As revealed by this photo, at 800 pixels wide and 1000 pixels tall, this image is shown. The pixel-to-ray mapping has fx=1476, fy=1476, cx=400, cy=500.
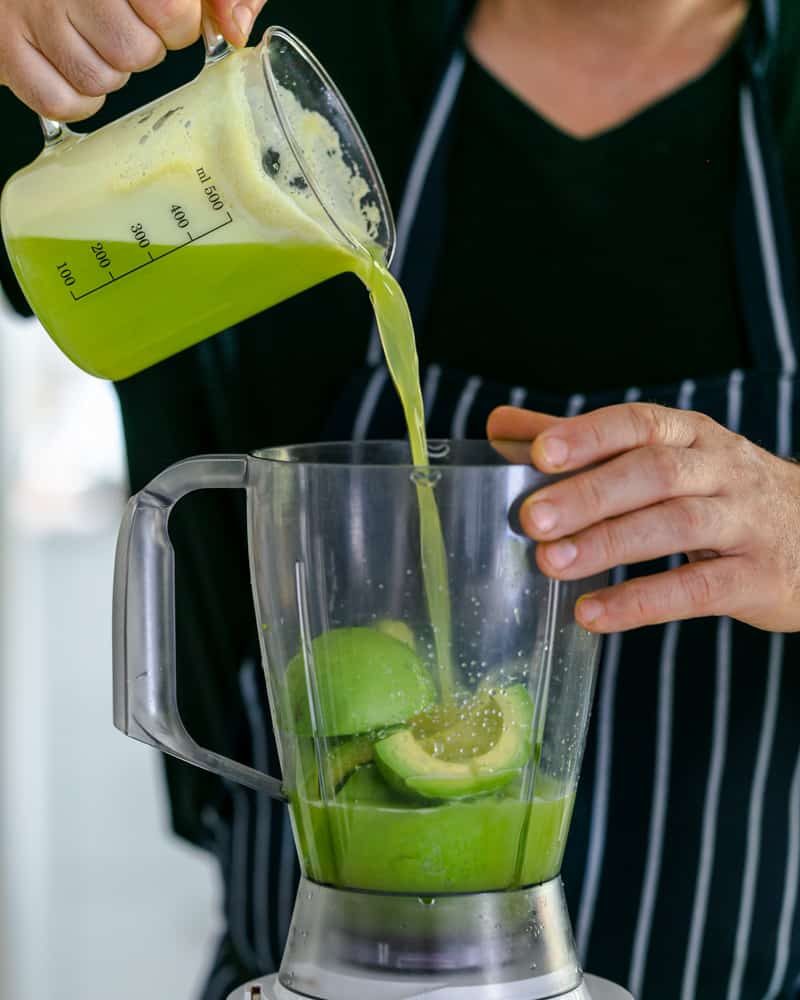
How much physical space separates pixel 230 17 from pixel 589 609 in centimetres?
37

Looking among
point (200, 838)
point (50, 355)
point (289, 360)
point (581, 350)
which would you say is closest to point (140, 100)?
point (289, 360)

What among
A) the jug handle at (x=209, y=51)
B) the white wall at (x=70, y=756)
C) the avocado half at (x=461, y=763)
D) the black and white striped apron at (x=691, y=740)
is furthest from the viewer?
the white wall at (x=70, y=756)

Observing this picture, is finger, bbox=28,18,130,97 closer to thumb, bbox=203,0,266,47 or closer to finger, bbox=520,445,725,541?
thumb, bbox=203,0,266,47

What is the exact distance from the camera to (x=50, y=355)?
8.77ft

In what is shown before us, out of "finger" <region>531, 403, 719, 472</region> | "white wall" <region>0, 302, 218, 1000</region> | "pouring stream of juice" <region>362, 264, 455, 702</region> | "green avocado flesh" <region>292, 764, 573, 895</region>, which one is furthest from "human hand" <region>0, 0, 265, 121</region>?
"white wall" <region>0, 302, 218, 1000</region>

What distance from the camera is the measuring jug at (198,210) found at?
0.75m

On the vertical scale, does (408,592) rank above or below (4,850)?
above

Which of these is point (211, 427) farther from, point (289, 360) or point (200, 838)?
point (200, 838)

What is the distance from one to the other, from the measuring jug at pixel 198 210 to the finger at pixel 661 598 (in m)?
0.23

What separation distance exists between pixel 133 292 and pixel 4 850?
1.81 meters

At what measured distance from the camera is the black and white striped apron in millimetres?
1074

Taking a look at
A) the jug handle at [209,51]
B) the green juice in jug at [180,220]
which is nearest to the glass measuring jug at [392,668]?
the green juice in jug at [180,220]

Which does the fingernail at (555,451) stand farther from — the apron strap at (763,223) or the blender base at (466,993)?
the apron strap at (763,223)

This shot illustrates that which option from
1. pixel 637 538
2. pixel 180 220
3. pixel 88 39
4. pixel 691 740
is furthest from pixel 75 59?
pixel 691 740
